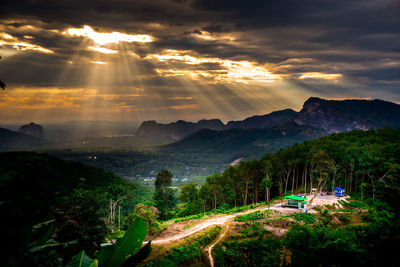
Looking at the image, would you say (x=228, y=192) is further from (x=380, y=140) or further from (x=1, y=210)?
(x=1, y=210)

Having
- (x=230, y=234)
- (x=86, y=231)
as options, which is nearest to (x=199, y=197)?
(x=230, y=234)

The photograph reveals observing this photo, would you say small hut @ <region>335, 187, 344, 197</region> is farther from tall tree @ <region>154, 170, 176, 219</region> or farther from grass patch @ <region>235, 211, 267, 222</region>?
tall tree @ <region>154, 170, 176, 219</region>

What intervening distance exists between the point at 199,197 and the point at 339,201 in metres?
25.2

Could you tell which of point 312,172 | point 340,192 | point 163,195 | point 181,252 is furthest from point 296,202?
point 163,195

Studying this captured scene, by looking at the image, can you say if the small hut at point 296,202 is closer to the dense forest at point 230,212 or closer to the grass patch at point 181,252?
the dense forest at point 230,212

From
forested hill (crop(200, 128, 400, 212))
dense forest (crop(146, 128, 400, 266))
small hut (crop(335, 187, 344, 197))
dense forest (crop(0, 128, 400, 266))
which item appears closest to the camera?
dense forest (crop(0, 128, 400, 266))

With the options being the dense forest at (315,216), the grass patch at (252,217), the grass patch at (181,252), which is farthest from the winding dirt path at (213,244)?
the grass patch at (252,217)

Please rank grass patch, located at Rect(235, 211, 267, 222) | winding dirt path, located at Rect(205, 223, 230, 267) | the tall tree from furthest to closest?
the tall tree, grass patch, located at Rect(235, 211, 267, 222), winding dirt path, located at Rect(205, 223, 230, 267)

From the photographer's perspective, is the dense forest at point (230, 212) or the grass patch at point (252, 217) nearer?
the dense forest at point (230, 212)

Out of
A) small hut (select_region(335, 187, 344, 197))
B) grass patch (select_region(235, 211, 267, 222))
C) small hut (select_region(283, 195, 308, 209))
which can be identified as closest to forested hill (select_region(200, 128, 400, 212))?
small hut (select_region(335, 187, 344, 197))

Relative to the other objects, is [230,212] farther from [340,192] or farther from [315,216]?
[340,192]

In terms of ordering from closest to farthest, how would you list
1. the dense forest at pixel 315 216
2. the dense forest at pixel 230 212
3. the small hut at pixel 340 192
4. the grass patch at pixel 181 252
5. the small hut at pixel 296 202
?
the dense forest at pixel 230 212, the dense forest at pixel 315 216, the grass patch at pixel 181 252, the small hut at pixel 296 202, the small hut at pixel 340 192

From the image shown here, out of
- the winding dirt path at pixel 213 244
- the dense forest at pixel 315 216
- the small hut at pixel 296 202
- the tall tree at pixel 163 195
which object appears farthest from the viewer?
the tall tree at pixel 163 195

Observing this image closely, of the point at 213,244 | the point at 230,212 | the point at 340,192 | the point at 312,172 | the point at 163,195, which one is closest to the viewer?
the point at 213,244
